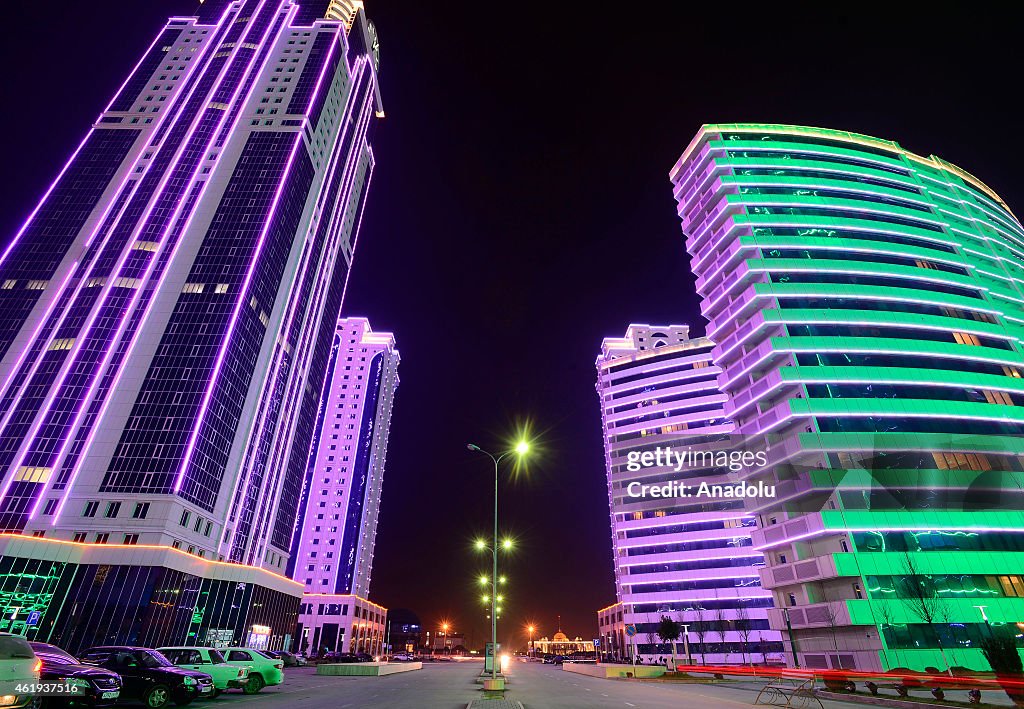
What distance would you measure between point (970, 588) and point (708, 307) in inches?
1508

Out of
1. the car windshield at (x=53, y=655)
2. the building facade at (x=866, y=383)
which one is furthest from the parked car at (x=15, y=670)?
the building facade at (x=866, y=383)

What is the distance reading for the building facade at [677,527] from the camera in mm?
91500

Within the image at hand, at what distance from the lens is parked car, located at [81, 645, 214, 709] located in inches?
644

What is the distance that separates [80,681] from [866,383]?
209ft

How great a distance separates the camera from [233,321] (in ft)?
240

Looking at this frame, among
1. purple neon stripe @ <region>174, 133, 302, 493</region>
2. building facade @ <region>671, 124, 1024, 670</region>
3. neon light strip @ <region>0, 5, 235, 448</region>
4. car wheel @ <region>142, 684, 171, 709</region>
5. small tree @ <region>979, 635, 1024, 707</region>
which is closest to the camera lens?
car wheel @ <region>142, 684, 171, 709</region>

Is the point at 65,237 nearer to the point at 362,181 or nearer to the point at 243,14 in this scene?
the point at 243,14

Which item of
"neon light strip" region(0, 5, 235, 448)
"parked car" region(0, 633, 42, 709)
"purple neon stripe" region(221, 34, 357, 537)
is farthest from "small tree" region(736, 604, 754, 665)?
"neon light strip" region(0, 5, 235, 448)

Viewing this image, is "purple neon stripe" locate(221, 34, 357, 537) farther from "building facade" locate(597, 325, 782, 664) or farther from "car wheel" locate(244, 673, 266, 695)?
"building facade" locate(597, 325, 782, 664)

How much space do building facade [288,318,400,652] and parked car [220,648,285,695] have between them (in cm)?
11413

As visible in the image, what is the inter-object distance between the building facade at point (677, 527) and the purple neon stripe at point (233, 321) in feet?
263

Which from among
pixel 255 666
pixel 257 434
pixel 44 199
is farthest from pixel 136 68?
pixel 255 666

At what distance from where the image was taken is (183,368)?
6862cm

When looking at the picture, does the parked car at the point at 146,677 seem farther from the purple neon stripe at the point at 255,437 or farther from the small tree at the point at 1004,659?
the purple neon stripe at the point at 255,437
